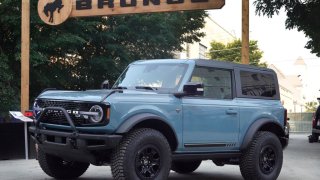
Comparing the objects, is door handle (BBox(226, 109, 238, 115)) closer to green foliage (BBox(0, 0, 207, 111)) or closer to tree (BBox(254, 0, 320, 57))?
green foliage (BBox(0, 0, 207, 111))

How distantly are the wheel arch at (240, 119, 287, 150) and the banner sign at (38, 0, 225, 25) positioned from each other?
17.7ft

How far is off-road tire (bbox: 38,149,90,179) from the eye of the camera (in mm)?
8734

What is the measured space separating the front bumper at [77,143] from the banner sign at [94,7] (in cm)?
715

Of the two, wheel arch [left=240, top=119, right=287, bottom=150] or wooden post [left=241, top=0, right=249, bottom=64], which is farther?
wooden post [left=241, top=0, right=249, bottom=64]

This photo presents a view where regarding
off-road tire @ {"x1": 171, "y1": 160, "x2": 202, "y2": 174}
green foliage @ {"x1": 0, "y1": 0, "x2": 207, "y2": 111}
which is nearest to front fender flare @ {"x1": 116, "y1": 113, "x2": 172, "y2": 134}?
off-road tire @ {"x1": 171, "y1": 160, "x2": 202, "y2": 174}

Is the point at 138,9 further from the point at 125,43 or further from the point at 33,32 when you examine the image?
the point at 125,43

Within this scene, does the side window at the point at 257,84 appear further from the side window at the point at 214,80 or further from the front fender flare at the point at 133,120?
the front fender flare at the point at 133,120

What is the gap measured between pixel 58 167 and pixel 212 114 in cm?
258

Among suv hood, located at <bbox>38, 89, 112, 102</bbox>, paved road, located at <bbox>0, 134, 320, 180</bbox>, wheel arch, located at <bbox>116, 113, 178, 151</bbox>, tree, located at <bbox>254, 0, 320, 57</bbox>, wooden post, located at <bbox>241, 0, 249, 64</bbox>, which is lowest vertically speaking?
paved road, located at <bbox>0, 134, 320, 180</bbox>

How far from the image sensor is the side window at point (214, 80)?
28.7 feet

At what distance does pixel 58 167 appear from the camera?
8.91 m

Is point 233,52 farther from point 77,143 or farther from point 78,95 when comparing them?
point 77,143

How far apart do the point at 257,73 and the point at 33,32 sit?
12887 mm

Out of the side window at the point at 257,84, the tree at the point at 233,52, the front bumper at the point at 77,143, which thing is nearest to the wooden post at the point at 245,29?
the side window at the point at 257,84
